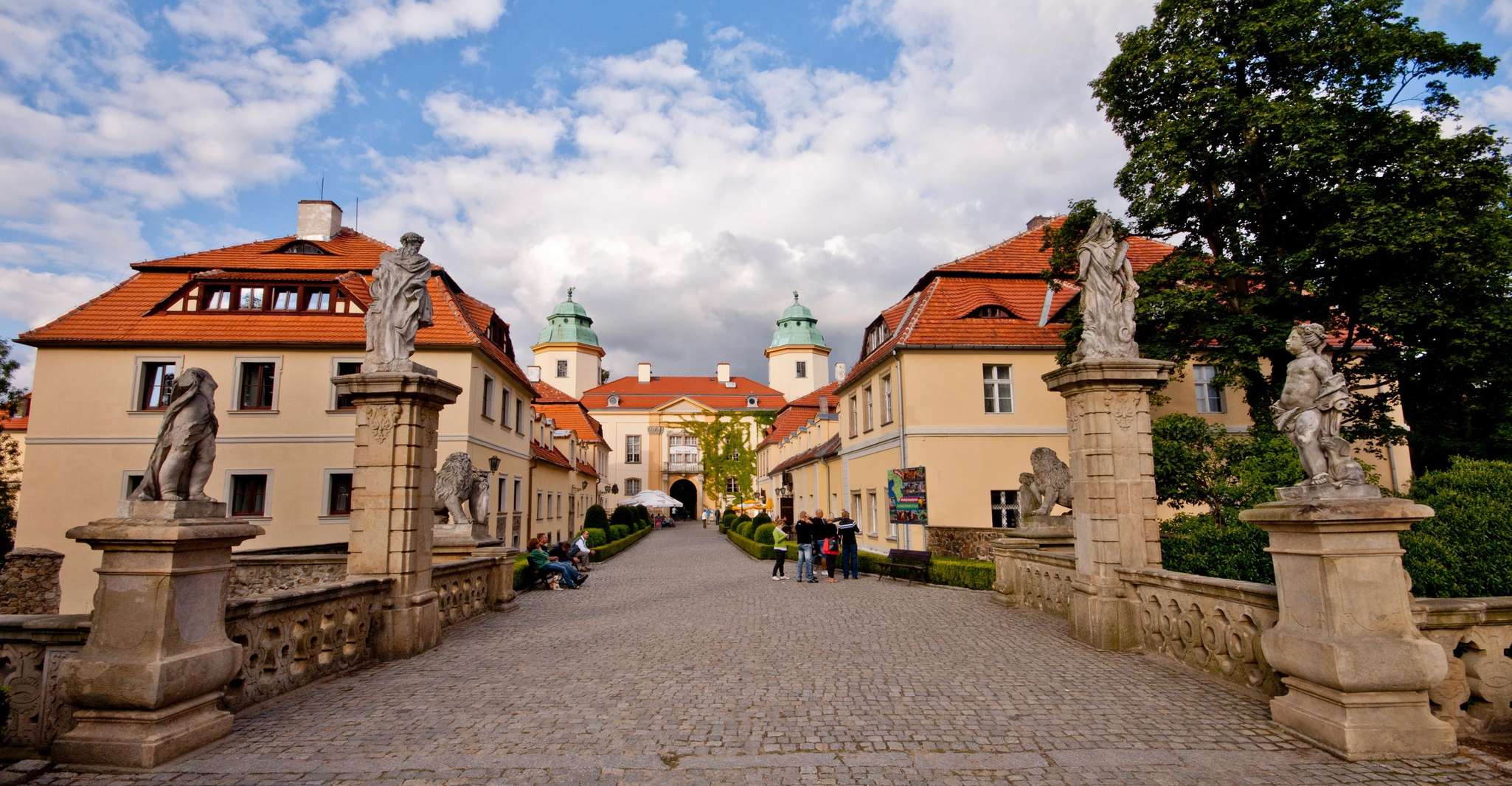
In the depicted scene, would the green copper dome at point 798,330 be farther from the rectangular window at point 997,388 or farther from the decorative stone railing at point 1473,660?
the decorative stone railing at point 1473,660

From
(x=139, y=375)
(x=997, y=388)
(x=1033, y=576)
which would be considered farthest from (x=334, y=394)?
(x=1033, y=576)

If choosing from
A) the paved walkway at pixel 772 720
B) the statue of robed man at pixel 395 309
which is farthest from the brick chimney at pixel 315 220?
the paved walkway at pixel 772 720

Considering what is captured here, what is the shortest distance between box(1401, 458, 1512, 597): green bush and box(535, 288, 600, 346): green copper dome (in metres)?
66.5

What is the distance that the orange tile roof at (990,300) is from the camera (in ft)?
67.7

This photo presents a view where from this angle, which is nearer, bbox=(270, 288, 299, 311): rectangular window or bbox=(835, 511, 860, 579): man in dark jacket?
bbox=(835, 511, 860, 579): man in dark jacket

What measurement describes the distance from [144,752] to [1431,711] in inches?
302

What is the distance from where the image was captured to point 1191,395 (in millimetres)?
21234

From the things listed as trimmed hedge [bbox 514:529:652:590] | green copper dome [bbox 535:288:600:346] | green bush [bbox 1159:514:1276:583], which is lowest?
trimmed hedge [bbox 514:529:652:590]

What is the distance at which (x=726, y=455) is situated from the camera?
50688 mm

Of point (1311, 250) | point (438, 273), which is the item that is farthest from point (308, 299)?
point (1311, 250)

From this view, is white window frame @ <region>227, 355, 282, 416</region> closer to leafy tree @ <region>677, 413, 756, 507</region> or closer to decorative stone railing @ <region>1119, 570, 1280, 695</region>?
decorative stone railing @ <region>1119, 570, 1280, 695</region>

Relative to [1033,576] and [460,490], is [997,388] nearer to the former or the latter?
[1033,576]

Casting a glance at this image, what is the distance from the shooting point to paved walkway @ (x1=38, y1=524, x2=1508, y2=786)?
4.15m

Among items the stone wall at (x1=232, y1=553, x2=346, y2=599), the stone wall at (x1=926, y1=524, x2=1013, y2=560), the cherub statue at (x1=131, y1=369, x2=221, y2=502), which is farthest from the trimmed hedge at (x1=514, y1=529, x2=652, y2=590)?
the stone wall at (x1=926, y1=524, x2=1013, y2=560)
